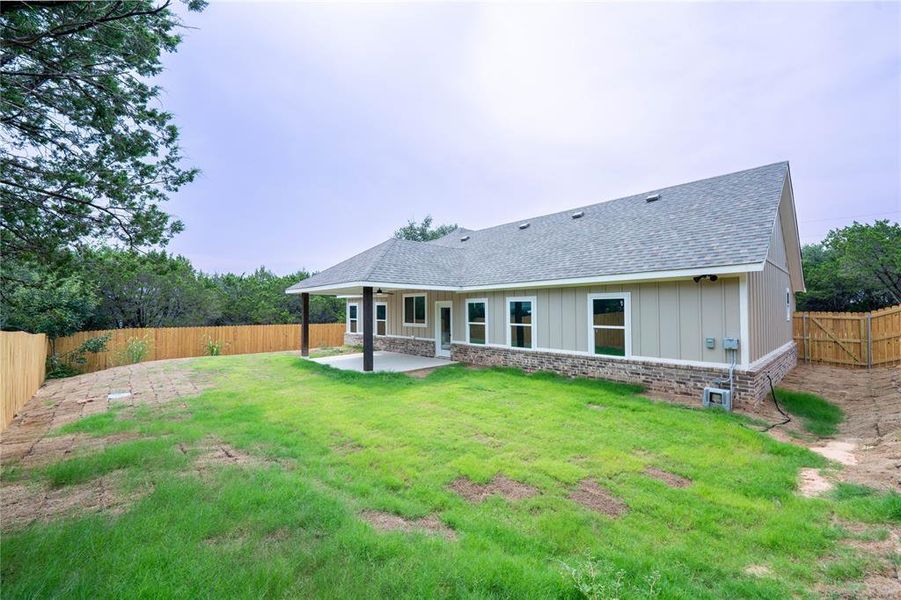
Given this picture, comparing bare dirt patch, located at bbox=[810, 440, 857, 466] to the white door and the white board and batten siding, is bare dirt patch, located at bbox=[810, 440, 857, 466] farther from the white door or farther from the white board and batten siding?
the white door

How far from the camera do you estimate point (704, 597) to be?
2422mm

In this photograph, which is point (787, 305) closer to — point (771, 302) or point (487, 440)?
point (771, 302)

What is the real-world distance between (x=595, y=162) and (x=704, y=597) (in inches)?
702

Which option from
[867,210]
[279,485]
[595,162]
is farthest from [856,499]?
[867,210]

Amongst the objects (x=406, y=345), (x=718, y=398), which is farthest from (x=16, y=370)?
(x=718, y=398)

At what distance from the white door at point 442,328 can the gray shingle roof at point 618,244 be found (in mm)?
1376

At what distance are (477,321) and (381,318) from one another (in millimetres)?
5652

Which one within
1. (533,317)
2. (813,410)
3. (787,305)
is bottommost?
(813,410)

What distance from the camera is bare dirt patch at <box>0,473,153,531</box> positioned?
128 inches

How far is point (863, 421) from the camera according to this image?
6.60m

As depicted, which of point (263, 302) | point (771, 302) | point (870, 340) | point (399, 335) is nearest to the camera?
point (771, 302)

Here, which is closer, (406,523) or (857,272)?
(406,523)

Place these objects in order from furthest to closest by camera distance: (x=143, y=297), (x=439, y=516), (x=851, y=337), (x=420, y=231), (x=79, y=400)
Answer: (x=420, y=231) → (x=143, y=297) → (x=851, y=337) → (x=79, y=400) → (x=439, y=516)

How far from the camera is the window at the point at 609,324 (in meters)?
9.00
